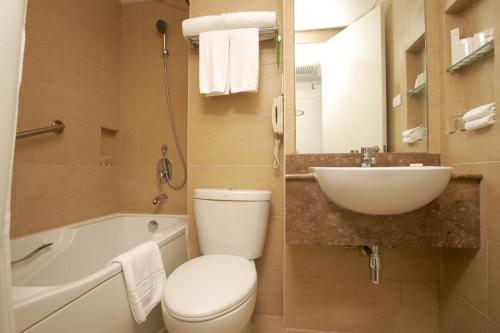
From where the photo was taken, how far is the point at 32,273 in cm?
110

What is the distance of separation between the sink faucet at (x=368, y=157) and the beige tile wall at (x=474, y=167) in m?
0.31

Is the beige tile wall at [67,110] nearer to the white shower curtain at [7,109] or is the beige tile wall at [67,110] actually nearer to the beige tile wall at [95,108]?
the beige tile wall at [95,108]

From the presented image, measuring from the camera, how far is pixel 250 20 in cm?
128

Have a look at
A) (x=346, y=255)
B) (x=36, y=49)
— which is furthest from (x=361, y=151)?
(x=36, y=49)

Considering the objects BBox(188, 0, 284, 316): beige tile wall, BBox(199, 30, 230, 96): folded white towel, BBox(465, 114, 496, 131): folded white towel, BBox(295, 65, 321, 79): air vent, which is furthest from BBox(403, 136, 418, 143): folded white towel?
BBox(199, 30, 230, 96): folded white towel

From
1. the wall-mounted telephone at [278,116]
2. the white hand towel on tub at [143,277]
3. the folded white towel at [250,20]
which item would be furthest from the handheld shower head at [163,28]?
the white hand towel on tub at [143,277]

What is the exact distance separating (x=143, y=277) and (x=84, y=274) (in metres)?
0.57

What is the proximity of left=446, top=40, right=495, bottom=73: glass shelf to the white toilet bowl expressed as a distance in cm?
114

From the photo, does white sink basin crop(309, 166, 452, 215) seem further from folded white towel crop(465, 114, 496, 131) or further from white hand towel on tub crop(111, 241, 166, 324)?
white hand towel on tub crop(111, 241, 166, 324)

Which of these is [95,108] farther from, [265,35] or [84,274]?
[265,35]

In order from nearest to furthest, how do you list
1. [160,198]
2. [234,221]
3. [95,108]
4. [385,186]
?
[385,186] → [234,221] → [95,108] → [160,198]

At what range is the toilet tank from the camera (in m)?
1.25

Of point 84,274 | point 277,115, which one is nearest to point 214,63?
point 277,115

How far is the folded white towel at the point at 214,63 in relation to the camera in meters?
1.32
